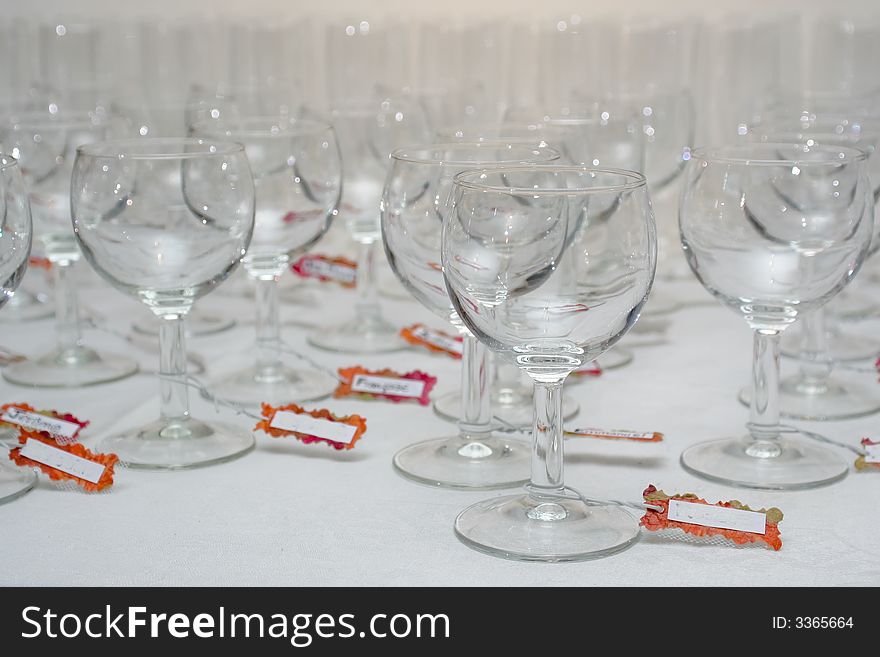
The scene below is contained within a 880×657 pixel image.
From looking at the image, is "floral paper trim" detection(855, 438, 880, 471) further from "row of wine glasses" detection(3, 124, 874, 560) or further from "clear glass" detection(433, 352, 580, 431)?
"clear glass" detection(433, 352, 580, 431)

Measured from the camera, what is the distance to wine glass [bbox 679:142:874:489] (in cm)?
108

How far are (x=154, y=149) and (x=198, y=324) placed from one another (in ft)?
1.86

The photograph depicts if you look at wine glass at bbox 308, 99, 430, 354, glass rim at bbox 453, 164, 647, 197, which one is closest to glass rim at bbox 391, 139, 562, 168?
glass rim at bbox 453, 164, 647, 197

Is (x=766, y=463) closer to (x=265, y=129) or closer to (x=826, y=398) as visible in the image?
(x=826, y=398)

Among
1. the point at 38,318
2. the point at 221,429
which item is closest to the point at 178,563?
the point at 221,429

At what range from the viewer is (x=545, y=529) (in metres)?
0.98

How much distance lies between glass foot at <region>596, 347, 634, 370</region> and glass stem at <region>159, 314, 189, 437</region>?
1.79 ft

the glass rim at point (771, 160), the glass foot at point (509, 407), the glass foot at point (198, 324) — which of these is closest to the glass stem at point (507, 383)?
the glass foot at point (509, 407)

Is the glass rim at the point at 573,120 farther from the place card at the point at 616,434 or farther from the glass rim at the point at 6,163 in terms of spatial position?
the glass rim at the point at 6,163

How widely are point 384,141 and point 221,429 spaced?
1.67 ft

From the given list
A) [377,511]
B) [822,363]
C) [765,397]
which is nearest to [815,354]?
[822,363]

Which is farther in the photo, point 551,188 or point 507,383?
point 507,383

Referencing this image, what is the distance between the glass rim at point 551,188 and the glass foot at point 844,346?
0.72 metres

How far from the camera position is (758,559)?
954mm
